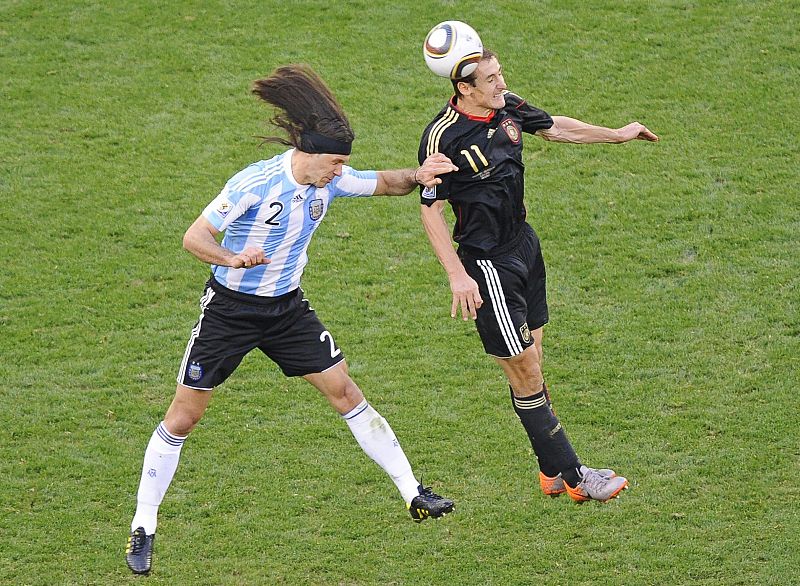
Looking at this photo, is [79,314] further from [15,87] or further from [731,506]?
[731,506]

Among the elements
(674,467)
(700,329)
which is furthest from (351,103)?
(674,467)

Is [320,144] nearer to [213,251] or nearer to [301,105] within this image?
[301,105]

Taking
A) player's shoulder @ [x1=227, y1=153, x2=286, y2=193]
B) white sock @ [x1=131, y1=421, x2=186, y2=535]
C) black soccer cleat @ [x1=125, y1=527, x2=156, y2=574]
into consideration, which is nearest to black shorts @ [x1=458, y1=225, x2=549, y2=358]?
player's shoulder @ [x1=227, y1=153, x2=286, y2=193]

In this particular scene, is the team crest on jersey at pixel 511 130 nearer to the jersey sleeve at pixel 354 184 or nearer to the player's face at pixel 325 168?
the jersey sleeve at pixel 354 184

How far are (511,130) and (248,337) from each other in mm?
2072

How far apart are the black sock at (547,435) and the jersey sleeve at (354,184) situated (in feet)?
5.49

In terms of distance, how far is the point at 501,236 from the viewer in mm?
8055

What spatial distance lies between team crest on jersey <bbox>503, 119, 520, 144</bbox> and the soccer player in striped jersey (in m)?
0.55

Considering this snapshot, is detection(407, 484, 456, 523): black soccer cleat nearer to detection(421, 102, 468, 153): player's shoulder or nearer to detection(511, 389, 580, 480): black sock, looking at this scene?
detection(511, 389, 580, 480): black sock

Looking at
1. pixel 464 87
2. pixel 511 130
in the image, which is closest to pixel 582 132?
pixel 511 130

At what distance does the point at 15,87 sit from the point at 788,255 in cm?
940

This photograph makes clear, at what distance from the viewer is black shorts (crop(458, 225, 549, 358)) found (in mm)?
7934

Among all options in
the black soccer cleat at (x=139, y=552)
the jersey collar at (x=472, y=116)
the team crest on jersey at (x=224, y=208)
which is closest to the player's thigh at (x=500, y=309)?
the jersey collar at (x=472, y=116)

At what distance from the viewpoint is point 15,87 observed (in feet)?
51.6
